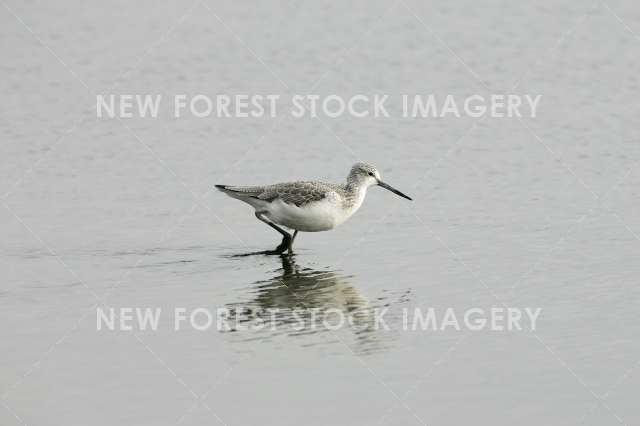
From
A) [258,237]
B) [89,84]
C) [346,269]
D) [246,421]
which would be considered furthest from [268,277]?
[89,84]

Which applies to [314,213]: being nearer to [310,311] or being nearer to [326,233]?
[326,233]

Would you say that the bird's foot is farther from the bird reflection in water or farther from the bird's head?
the bird's head

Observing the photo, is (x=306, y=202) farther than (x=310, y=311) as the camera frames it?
Yes

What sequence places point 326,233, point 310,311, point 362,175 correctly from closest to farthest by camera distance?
1. point 310,311
2. point 362,175
3. point 326,233

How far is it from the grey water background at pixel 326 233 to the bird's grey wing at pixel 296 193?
2.66ft

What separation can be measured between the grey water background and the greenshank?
0.48 m

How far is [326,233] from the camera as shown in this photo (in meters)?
17.9

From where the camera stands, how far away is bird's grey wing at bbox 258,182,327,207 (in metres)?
16.5

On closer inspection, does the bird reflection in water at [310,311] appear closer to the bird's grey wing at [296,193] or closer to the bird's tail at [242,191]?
the bird's grey wing at [296,193]

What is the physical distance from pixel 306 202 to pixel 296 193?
0.85ft

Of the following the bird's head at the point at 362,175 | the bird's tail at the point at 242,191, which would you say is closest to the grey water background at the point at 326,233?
the bird's tail at the point at 242,191

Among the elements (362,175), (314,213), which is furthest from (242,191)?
(362,175)

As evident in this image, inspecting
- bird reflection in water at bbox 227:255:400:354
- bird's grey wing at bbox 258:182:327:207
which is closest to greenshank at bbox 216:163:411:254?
bird's grey wing at bbox 258:182:327:207

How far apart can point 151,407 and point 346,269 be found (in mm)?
5350
